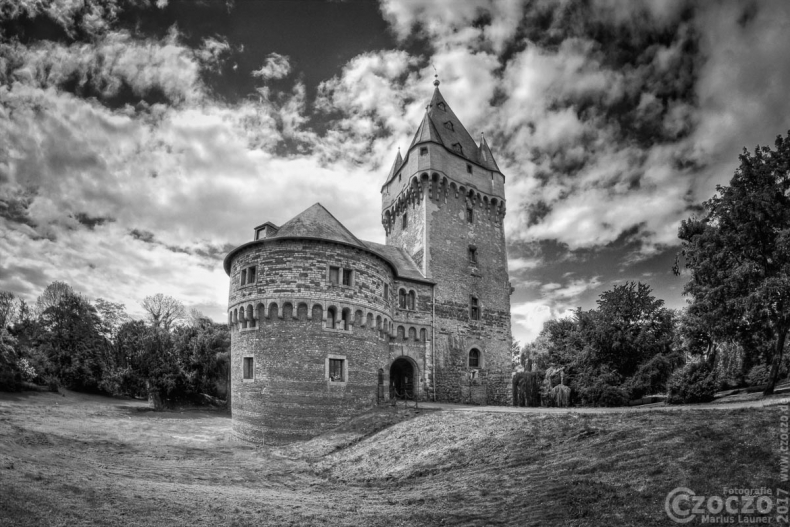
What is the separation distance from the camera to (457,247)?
3012 cm

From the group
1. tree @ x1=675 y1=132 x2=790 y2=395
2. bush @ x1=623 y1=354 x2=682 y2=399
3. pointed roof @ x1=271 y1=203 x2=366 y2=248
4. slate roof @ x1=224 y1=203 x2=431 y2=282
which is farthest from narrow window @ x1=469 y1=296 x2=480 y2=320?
tree @ x1=675 y1=132 x2=790 y2=395

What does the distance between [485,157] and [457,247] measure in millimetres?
8471

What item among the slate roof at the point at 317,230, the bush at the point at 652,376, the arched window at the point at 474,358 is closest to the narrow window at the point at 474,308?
the arched window at the point at 474,358

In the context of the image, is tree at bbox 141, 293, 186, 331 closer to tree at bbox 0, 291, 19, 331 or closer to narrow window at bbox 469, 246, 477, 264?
tree at bbox 0, 291, 19, 331

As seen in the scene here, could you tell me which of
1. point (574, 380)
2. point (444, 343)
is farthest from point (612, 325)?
point (444, 343)

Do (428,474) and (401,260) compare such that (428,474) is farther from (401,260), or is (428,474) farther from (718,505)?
(401,260)

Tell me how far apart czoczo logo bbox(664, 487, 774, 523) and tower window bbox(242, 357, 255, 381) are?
58.8 feet

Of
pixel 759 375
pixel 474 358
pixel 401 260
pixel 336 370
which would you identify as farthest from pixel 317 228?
pixel 759 375

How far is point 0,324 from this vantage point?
43719mm

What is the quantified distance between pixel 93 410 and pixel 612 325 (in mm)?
38562

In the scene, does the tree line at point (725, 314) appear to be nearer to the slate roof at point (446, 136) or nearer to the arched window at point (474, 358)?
the arched window at point (474, 358)

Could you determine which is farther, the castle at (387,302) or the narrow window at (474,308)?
the narrow window at (474,308)

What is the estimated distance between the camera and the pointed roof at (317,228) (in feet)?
72.2

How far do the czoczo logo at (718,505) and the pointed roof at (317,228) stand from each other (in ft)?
55.9
